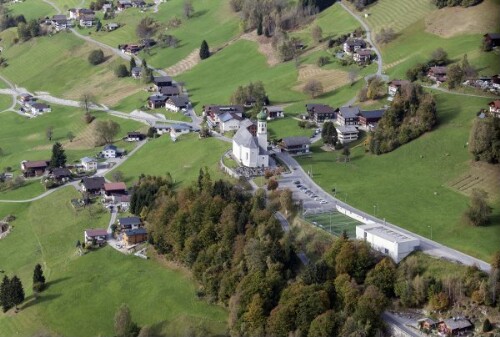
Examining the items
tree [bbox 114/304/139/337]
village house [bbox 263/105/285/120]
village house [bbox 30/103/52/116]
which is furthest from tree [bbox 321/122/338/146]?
village house [bbox 30/103/52/116]

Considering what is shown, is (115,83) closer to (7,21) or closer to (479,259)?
(7,21)

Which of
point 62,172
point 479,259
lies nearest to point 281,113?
point 62,172

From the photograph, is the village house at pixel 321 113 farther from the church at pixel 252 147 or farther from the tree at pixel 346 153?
the church at pixel 252 147

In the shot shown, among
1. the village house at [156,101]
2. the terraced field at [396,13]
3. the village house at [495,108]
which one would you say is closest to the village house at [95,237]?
the village house at [495,108]

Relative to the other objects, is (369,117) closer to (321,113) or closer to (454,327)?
(321,113)

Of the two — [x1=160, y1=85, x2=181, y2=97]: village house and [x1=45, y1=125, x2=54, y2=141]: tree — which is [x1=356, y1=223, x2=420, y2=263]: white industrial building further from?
[x1=45, y1=125, x2=54, y2=141]: tree

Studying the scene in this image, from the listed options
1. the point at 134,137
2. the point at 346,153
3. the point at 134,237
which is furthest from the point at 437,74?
the point at 134,237
